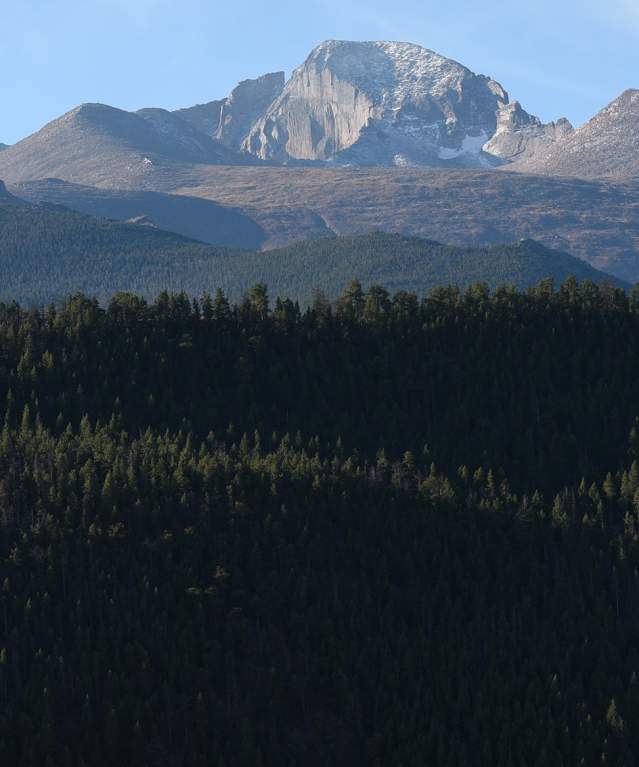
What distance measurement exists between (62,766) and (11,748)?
301 inches

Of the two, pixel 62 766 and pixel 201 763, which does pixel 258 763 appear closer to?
pixel 201 763

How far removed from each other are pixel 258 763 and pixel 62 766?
24716 millimetres

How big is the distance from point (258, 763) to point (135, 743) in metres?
15.9

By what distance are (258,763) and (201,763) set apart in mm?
7256

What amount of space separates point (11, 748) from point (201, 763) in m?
24.0

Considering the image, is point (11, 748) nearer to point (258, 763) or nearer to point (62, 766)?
point (62, 766)

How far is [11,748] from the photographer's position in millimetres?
197500

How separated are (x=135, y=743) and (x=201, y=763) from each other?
8779 mm

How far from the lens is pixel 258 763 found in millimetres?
199625

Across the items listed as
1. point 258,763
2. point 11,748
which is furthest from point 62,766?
point 258,763

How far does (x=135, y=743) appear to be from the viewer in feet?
653

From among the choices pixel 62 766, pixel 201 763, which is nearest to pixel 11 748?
pixel 62 766

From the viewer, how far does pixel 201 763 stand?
19925 centimetres

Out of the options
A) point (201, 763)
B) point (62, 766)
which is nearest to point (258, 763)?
point (201, 763)
